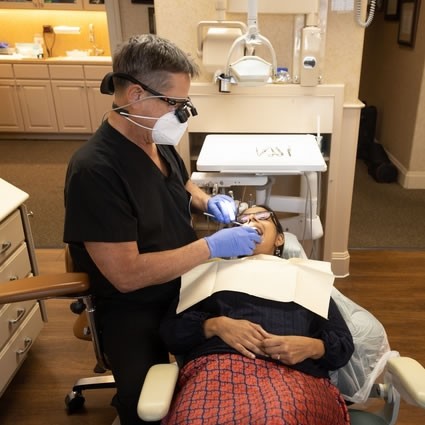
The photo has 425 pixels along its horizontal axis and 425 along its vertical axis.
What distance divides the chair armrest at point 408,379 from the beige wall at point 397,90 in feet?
9.34

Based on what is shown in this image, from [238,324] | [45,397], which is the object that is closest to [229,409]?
[238,324]

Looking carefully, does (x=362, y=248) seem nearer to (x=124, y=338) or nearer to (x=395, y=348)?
(x=395, y=348)

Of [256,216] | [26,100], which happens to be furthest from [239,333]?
[26,100]

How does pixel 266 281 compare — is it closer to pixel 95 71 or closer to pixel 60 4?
pixel 95 71

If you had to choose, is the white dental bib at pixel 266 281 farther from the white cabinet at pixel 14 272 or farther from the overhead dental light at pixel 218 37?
the overhead dental light at pixel 218 37

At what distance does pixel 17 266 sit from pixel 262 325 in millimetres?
1033

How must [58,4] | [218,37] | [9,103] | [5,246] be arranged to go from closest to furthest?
[5,246], [218,37], [58,4], [9,103]

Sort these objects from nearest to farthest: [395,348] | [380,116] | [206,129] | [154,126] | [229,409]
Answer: [229,409] < [154,126] < [395,348] < [206,129] < [380,116]

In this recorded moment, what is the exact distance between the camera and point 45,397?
1.80 metres

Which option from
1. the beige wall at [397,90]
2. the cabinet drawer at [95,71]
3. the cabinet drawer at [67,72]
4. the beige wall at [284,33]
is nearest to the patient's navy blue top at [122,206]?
the beige wall at [284,33]

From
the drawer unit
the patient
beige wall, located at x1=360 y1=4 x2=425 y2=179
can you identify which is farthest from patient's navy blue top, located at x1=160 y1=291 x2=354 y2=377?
the drawer unit

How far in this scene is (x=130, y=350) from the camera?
4.21 ft

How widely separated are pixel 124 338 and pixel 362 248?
6.31ft

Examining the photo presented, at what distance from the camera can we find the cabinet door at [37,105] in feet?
15.9
